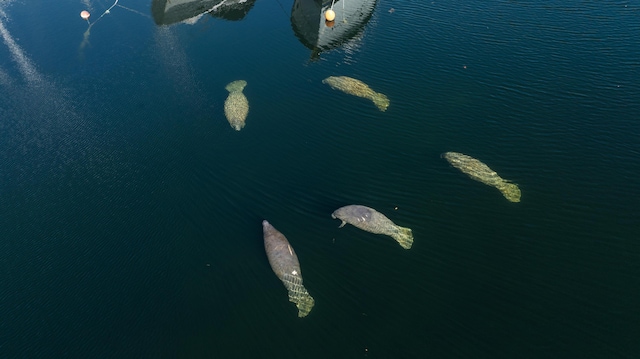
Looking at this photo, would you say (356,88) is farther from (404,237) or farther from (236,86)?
(404,237)

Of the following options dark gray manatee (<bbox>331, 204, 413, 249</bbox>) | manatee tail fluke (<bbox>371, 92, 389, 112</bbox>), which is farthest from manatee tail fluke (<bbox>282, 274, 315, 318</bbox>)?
manatee tail fluke (<bbox>371, 92, 389, 112</bbox>)

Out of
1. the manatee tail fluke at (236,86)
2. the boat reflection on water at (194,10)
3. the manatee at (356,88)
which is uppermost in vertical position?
the boat reflection on water at (194,10)

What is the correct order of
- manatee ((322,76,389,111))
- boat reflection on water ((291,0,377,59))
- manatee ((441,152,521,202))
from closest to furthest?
manatee ((441,152,521,202)), manatee ((322,76,389,111)), boat reflection on water ((291,0,377,59))

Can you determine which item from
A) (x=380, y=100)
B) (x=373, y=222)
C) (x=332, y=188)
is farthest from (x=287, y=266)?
(x=380, y=100)

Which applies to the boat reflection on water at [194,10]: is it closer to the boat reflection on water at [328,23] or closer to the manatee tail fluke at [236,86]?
the boat reflection on water at [328,23]

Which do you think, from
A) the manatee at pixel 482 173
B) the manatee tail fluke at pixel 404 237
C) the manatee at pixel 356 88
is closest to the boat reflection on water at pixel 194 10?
the manatee at pixel 356 88

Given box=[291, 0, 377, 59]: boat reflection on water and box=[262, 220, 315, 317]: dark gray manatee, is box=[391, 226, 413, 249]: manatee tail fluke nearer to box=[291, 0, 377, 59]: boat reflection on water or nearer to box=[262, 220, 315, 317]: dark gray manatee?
box=[262, 220, 315, 317]: dark gray manatee

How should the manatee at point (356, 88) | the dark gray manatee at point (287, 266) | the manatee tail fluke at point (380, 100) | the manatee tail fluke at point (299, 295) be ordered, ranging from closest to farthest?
1. the manatee tail fluke at point (299, 295)
2. the dark gray manatee at point (287, 266)
3. the manatee tail fluke at point (380, 100)
4. the manatee at point (356, 88)

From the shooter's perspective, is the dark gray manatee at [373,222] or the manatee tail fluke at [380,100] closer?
the dark gray manatee at [373,222]
